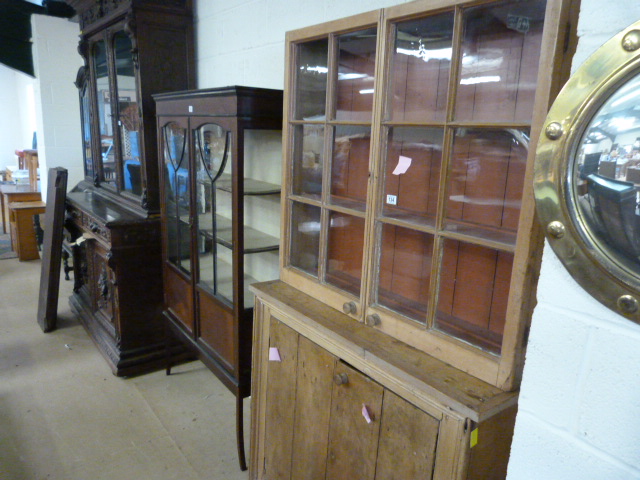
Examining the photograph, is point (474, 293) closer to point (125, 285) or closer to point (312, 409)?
point (312, 409)

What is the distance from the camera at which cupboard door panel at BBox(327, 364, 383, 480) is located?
1.15m

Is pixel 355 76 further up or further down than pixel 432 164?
further up

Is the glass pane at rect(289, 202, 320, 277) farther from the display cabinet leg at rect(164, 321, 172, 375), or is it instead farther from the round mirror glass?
the display cabinet leg at rect(164, 321, 172, 375)

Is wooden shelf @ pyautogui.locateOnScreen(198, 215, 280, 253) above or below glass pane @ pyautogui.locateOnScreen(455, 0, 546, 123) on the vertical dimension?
below

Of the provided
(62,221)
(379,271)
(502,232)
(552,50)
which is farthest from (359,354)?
(62,221)

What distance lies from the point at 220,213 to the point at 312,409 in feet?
3.37

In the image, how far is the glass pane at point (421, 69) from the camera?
1.04 m

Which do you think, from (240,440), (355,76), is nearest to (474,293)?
(355,76)

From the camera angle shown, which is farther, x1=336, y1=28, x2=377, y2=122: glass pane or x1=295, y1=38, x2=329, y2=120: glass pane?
x1=295, y1=38, x2=329, y2=120: glass pane

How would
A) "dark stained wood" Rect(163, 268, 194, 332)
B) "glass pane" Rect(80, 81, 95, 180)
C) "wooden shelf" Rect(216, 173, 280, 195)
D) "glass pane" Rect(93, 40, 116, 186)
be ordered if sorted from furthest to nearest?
"glass pane" Rect(80, 81, 95, 180) → "glass pane" Rect(93, 40, 116, 186) → "dark stained wood" Rect(163, 268, 194, 332) → "wooden shelf" Rect(216, 173, 280, 195)

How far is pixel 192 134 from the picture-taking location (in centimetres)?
204

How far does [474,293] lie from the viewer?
1082 millimetres

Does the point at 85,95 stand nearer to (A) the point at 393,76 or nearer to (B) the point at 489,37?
(A) the point at 393,76

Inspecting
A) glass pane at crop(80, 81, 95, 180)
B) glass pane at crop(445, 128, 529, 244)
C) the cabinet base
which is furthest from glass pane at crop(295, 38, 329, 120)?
glass pane at crop(80, 81, 95, 180)
